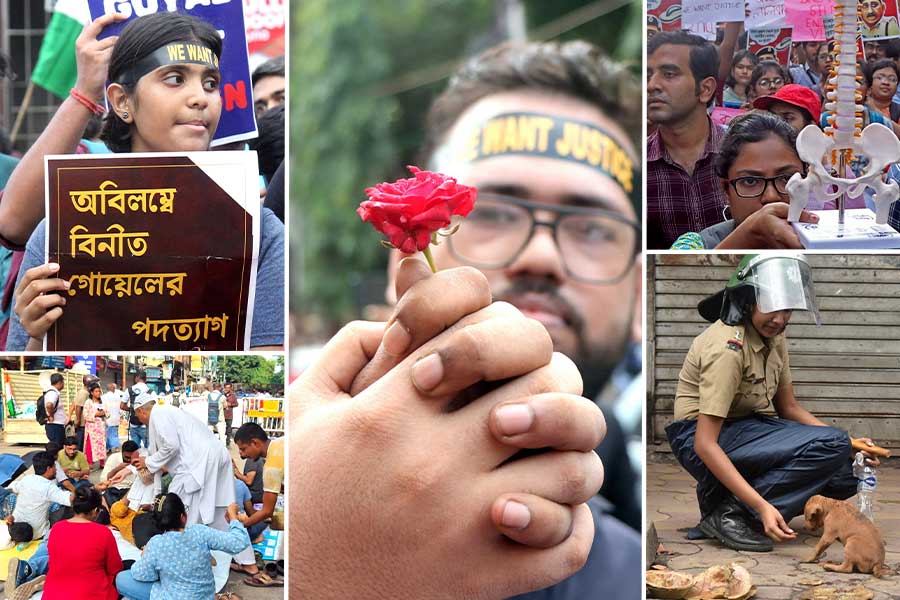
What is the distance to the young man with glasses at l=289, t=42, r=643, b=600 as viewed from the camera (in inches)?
85.0

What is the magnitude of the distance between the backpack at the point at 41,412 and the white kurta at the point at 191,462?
0.31m

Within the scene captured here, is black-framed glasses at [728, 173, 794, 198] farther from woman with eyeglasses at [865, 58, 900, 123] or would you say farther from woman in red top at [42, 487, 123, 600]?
woman in red top at [42, 487, 123, 600]

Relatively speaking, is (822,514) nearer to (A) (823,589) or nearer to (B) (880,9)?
(A) (823,589)

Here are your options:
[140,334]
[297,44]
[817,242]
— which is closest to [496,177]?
[297,44]

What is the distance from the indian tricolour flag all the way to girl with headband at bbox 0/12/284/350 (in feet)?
0.10

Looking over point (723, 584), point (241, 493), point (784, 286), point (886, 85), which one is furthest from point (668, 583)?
point (886, 85)

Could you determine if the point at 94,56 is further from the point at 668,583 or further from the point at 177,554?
the point at 668,583

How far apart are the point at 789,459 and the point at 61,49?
2376mm

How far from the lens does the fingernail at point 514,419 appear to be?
2.09 metres

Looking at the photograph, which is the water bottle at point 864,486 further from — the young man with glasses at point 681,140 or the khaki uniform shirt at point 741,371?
the young man with glasses at point 681,140

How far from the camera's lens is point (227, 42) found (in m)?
2.82

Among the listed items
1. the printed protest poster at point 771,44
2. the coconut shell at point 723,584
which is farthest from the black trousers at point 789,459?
the printed protest poster at point 771,44

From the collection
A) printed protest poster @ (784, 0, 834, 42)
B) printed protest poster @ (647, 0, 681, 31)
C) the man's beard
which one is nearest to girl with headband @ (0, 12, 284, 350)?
the man's beard

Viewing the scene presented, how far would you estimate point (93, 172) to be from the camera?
9.21 ft
